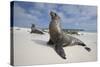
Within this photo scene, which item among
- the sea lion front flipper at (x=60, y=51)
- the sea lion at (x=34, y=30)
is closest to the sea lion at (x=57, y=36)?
the sea lion front flipper at (x=60, y=51)

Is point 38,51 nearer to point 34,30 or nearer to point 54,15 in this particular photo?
point 34,30

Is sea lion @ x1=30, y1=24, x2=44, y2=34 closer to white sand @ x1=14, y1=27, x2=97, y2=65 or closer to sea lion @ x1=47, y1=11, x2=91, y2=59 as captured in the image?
white sand @ x1=14, y1=27, x2=97, y2=65

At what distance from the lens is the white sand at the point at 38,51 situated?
7.47ft

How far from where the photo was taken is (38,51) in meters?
2.38

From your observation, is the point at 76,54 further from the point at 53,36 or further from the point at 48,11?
the point at 48,11

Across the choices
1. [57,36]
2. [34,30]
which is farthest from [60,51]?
[34,30]

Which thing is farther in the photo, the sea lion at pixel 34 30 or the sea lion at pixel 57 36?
the sea lion at pixel 57 36

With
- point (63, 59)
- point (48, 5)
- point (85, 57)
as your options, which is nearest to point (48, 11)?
point (48, 5)

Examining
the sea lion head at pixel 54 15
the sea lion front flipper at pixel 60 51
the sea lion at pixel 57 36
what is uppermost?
the sea lion head at pixel 54 15

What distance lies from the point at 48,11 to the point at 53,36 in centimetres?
33

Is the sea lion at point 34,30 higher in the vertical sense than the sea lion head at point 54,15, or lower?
lower

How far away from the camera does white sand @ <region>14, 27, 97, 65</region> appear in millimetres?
2275

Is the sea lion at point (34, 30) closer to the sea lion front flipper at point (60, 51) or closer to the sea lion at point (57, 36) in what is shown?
the sea lion at point (57, 36)

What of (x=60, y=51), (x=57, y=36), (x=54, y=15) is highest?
(x=54, y=15)
